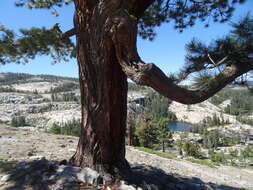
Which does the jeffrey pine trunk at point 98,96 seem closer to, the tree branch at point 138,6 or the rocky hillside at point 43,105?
the tree branch at point 138,6

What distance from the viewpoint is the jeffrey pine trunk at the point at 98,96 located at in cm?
265

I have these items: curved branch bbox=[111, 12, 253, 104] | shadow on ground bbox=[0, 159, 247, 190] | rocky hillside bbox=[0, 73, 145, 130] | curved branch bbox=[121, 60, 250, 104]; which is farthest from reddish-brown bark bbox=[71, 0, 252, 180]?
rocky hillside bbox=[0, 73, 145, 130]

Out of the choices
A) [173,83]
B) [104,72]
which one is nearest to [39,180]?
[104,72]

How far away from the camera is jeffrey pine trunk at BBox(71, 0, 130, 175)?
2646mm

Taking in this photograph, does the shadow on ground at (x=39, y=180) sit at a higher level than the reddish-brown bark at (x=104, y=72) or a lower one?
lower

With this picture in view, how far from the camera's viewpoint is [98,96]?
2.75m

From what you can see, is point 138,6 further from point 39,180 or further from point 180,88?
point 39,180

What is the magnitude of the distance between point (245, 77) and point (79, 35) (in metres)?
2.52

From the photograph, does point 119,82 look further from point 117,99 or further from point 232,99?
point 232,99

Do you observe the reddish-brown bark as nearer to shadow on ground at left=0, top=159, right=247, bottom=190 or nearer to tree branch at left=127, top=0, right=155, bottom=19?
tree branch at left=127, top=0, right=155, bottom=19

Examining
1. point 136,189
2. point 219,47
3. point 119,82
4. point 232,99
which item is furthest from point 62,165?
point 232,99

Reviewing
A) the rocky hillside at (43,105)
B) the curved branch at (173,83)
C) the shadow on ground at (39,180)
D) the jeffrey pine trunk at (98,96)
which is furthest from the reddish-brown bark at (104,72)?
the rocky hillside at (43,105)

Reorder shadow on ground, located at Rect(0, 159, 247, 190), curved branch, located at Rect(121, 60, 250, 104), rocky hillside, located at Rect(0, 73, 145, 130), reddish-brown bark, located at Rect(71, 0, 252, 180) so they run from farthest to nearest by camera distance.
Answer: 1. rocky hillside, located at Rect(0, 73, 145, 130)
2. shadow on ground, located at Rect(0, 159, 247, 190)
3. reddish-brown bark, located at Rect(71, 0, 252, 180)
4. curved branch, located at Rect(121, 60, 250, 104)

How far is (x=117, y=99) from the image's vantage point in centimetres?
286
